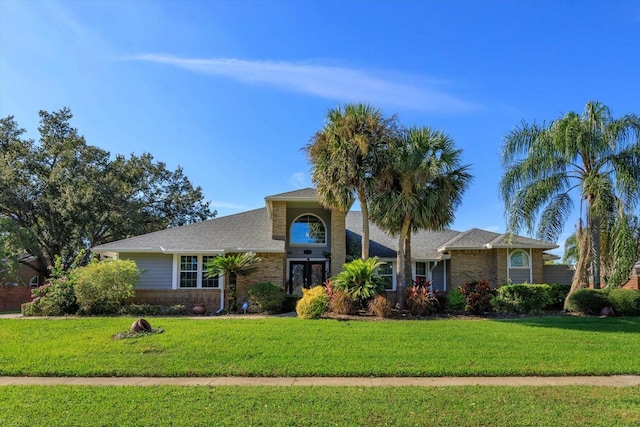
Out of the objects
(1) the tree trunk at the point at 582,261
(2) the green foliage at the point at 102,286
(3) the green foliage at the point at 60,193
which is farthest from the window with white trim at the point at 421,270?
(3) the green foliage at the point at 60,193

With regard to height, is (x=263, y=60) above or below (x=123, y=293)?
above

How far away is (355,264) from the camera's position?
1611 centimetres

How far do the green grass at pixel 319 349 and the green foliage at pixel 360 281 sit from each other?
219 cm

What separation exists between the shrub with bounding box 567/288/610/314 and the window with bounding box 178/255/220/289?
14366 mm

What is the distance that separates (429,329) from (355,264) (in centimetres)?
430

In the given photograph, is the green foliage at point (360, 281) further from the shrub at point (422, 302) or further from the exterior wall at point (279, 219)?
the exterior wall at point (279, 219)

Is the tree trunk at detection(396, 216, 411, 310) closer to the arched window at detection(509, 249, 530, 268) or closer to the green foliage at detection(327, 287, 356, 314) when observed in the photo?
the green foliage at detection(327, 287, 356, 314)

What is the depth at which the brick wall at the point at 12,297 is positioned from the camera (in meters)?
22.3

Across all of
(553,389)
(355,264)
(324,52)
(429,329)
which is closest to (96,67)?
(324,52)

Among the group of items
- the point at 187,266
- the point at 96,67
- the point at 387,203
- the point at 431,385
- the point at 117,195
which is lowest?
the point at 431,385

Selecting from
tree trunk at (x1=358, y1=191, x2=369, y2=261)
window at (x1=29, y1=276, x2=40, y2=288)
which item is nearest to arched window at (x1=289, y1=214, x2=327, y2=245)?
tree trunk at (x1=358, y1=191, x2=369, y2=261)

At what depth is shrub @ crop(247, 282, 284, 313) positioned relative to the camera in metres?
16.8

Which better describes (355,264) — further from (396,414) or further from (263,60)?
(396,414)

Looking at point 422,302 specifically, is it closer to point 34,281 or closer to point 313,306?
point 313,306
